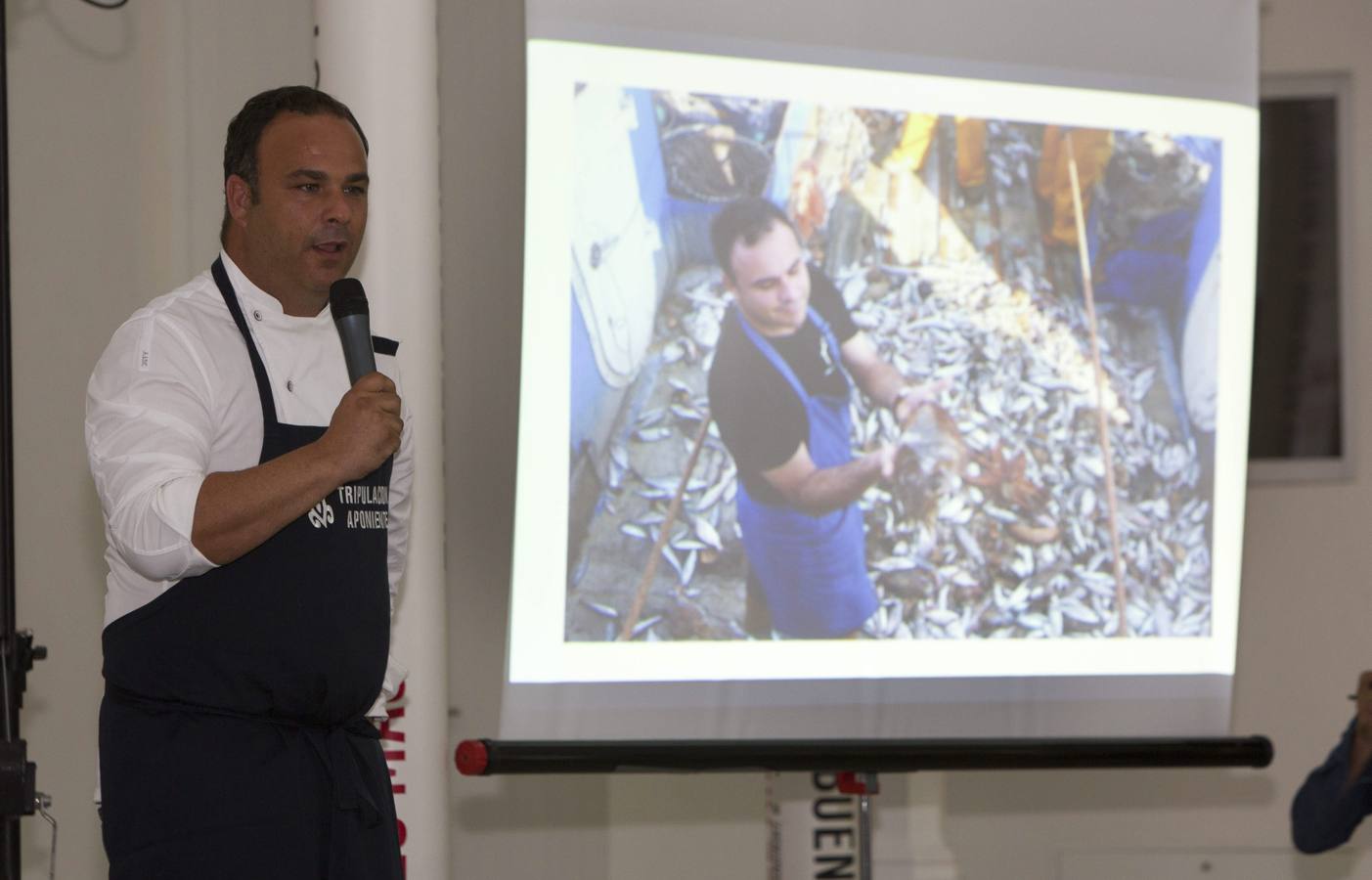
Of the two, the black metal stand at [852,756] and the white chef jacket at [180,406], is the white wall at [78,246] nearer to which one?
the black metal stand at [852,756]

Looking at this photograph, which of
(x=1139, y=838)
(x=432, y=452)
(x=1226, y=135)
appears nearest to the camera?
(x=432, y=452)

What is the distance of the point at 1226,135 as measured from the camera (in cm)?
266

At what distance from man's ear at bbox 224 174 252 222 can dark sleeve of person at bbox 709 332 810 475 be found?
1081mm

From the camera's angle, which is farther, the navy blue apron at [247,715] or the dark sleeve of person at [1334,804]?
the dark sleeve of person at [1334,804]

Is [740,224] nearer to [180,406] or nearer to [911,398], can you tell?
A: [911,398]

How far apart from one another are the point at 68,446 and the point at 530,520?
0.93 meters

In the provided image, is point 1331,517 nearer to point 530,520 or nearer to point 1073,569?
point 1073,569

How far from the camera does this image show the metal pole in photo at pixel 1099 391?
2531 mm

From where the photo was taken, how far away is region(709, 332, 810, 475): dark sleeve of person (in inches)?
93.3

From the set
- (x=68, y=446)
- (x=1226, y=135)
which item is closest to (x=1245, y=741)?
(x=1226, y=135)

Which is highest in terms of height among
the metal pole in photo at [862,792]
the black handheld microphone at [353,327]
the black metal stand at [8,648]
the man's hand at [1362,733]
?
the black handheld microphone at [353,327]

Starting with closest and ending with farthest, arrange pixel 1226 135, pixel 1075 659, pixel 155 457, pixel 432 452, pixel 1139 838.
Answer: pixel 155 457
pixel 432 452
pixel 1075 659
pixel 1226 135
pixel 1139 838

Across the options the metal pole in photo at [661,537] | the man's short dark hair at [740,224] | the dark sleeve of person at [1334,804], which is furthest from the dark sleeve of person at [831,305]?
the dark sleeve of person at [1334,804]

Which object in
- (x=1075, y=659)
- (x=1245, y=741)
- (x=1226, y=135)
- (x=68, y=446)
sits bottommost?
(x=1245, y=741)
